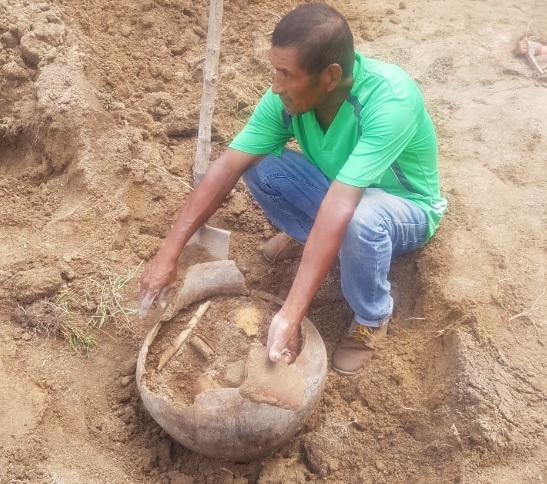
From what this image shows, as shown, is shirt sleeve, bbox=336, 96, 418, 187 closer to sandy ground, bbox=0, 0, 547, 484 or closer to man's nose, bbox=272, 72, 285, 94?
man's nose, bbox=272, 72, 285, 94

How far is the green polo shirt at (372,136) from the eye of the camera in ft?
7.37

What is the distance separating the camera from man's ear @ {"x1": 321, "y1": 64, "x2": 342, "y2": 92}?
7.26ft

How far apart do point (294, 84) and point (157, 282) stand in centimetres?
92

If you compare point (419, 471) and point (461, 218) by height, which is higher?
point (461, 218)

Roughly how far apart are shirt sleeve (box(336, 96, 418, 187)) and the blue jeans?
28 cm

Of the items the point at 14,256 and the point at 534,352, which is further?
the point at 14,256

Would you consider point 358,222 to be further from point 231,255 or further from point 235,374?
point 231,255

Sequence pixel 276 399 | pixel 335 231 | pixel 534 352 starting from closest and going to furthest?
1. pixel 276 399
2. pixel 335 231
3. pixel 534 352

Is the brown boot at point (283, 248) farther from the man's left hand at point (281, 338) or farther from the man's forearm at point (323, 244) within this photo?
the man's left hand at point (281, 338)

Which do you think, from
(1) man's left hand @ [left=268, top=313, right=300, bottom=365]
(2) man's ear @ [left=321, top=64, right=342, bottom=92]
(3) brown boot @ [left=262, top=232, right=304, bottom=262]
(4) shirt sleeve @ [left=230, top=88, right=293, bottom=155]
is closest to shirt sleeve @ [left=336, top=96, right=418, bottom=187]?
(2) man's ear @ [left=321, top=64, right=342, bottom=92]

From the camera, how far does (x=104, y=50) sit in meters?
4.12

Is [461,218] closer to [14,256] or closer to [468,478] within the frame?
[468,478]

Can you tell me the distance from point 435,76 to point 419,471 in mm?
2894

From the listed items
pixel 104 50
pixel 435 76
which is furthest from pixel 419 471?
pixel 104 50
